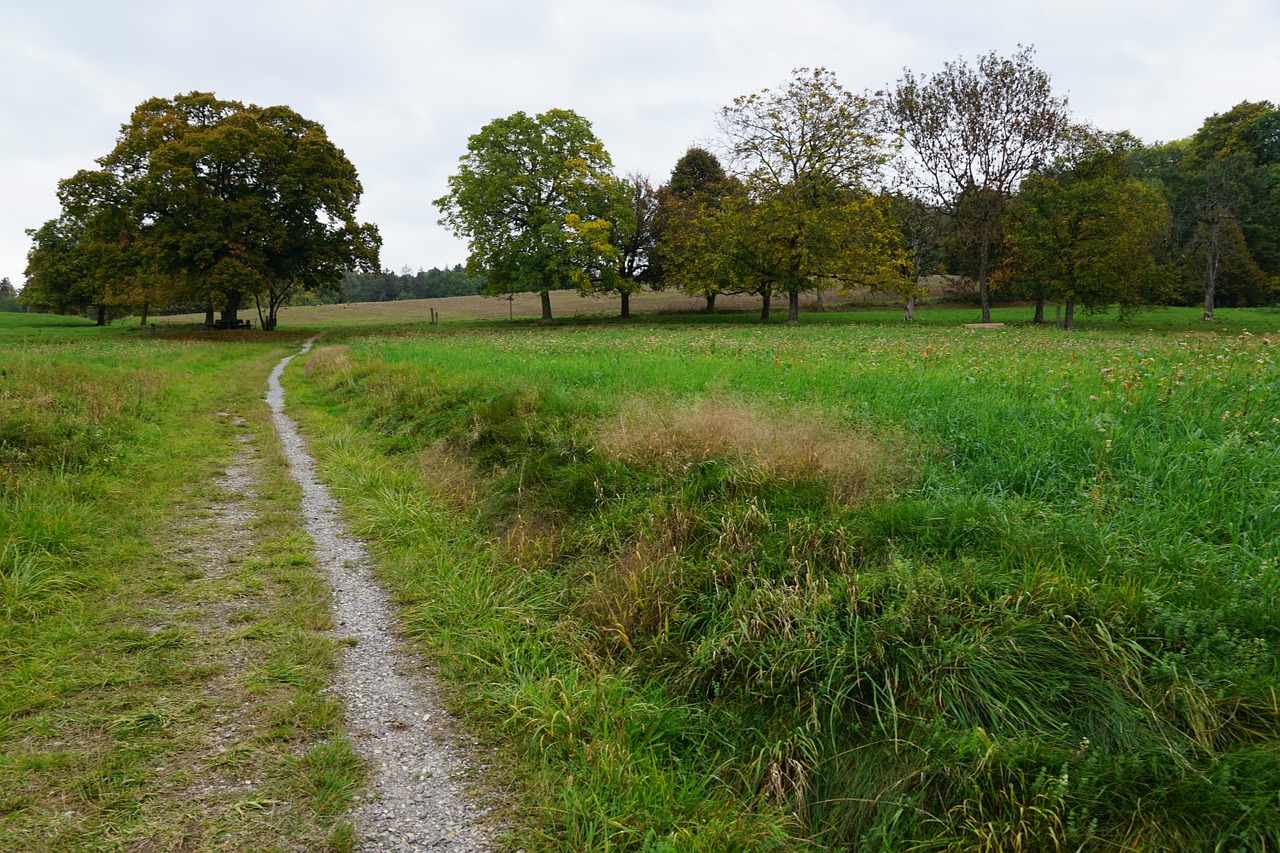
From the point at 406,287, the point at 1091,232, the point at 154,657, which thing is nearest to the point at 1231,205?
the point at 1091,232

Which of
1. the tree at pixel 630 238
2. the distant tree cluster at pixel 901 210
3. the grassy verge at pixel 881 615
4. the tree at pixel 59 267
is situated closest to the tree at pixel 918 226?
the distant tree cluster at pixel 901 210

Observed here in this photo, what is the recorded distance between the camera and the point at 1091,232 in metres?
32.5

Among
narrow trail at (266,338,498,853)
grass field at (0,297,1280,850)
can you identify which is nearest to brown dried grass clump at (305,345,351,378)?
grass field at (0,297,1280,850)

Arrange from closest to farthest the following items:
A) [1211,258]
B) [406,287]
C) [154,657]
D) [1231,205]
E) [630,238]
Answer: [154,657], [1211,258], [1231,205], [630,238], [406,287]

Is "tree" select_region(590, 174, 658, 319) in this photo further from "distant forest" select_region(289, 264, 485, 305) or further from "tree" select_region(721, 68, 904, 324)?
"distant forest" select_region(289, 264, 485, 305)

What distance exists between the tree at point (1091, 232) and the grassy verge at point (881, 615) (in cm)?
3076

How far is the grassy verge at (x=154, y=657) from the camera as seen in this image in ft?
9.58

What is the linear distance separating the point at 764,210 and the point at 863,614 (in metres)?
37.2

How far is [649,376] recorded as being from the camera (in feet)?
33.5

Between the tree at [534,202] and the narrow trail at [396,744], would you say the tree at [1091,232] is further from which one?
the narrow trail at [396,744]

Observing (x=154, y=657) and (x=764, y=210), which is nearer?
(x=154, y=657)

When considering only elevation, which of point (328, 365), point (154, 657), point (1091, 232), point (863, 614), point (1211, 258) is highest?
point (1091, 232)

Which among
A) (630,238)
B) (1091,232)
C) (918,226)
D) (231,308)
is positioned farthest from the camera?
(630,238)

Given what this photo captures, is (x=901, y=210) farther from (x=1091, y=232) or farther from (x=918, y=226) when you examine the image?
(x=1091, y=232)
